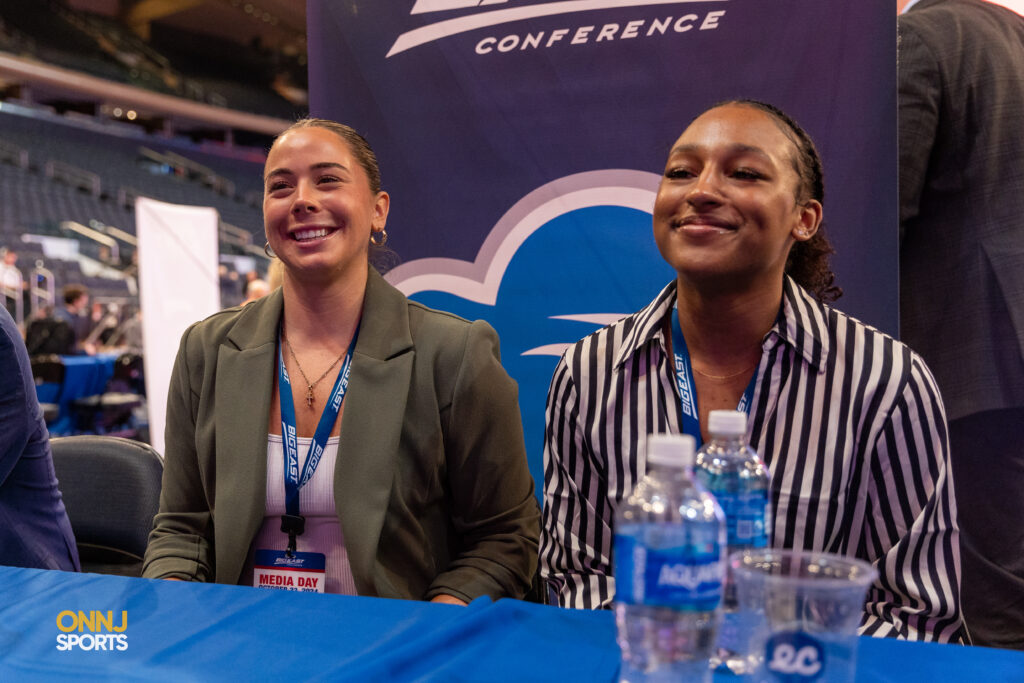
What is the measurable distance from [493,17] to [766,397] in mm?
1475

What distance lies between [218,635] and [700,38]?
180cm

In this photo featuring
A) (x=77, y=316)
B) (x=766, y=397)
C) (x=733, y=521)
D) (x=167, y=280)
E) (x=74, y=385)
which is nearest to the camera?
(x=733, y=521)

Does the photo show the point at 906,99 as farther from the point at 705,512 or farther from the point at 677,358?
the point at 705,512

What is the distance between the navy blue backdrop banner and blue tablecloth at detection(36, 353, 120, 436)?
5.39 metres

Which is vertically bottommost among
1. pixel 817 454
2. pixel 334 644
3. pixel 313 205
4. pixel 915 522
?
pixel 334 644

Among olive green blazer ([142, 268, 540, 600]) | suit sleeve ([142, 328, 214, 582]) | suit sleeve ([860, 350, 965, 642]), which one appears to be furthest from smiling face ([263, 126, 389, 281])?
suit sleeve ([860, 350, 965, 642])

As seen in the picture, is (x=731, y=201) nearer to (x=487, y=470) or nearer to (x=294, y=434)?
(x=487, y=470)

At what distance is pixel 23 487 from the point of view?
176cm

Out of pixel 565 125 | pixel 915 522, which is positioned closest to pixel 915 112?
pixel 565 125

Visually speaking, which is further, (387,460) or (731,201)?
(387,460)

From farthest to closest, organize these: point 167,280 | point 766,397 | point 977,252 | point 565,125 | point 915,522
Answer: point 167,280, point 565,125, point 977,252, point 766,397, point 915,522

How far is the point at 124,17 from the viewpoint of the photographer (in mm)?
17359

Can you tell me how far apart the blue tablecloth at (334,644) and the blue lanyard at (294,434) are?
16.4 inches

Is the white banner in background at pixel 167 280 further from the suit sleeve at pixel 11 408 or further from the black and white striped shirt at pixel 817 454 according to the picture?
the black and white striped shirt at pixel 817 454
